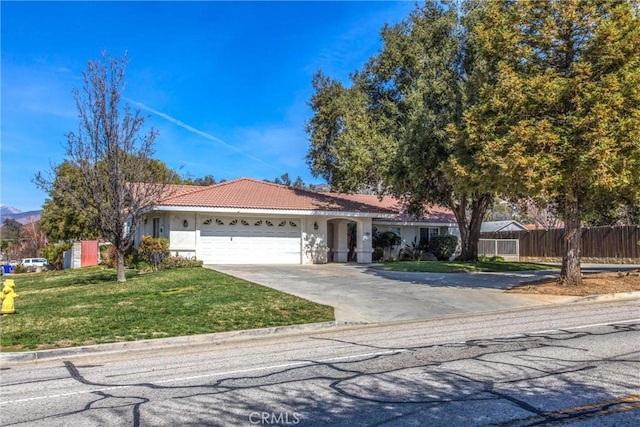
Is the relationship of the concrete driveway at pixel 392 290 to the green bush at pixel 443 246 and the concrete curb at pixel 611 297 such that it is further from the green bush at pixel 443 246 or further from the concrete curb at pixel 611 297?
the green bush at pixel 443 246

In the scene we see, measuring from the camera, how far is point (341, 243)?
96.3 ft

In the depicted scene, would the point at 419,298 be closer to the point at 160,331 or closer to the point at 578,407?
the point at 160,331

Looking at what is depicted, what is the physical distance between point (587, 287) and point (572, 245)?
4.50ft

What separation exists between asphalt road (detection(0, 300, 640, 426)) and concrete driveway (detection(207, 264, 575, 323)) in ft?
10.3

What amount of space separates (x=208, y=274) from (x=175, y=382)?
13088 millimetres

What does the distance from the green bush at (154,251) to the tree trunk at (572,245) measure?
15834 millimetres

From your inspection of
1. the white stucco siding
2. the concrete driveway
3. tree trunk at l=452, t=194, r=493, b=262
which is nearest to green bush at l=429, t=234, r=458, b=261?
tree trunk at l=452, t=194, r=493, b=262

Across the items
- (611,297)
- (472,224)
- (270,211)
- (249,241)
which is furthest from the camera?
(472,224)

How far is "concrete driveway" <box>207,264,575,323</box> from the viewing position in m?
13.5

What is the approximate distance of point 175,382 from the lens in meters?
6.80

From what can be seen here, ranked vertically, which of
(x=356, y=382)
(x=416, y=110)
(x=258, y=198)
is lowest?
→ (x=356, y=382)

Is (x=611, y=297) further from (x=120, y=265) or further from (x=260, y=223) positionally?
(x=260, y=223)

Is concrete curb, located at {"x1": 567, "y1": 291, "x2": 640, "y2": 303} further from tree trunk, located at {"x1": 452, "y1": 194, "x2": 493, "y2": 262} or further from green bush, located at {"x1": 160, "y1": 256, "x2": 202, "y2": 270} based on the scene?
green bush, located at {"x1": 160, "y1": 256, "x2": 202, "y2": 270}

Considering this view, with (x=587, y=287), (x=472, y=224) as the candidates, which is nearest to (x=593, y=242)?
(x=472, y=224)
